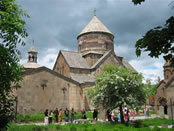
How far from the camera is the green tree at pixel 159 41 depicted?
404 centimetres

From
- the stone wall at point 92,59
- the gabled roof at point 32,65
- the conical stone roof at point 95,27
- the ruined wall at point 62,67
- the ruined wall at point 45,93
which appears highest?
the conical stone roof at point 95,27

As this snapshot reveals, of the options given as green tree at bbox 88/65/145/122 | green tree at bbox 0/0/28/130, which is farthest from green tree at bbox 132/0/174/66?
green tree at bbox 88/65/145/122

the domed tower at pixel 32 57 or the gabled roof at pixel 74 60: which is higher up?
the domed tower at pixel 32 57

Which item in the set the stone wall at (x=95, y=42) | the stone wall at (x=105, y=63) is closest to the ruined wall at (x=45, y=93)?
the stone wall at (x=105, y=63)

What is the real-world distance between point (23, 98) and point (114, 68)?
39.1 feet

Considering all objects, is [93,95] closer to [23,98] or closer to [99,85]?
[99,85]

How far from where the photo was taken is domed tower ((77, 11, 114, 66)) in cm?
3200

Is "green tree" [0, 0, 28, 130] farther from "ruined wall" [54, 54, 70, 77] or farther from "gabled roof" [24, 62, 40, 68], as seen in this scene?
"gabled roof" [24, 62, 40, 68]

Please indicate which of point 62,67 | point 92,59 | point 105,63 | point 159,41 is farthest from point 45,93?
point 159,41

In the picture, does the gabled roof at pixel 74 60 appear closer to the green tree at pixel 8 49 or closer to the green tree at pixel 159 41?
the green tree at pixel 8 49

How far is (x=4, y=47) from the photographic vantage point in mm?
5699

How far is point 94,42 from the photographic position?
1307 inches

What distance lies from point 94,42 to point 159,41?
2923cm

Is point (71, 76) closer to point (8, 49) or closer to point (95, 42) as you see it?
point (95, 42)
